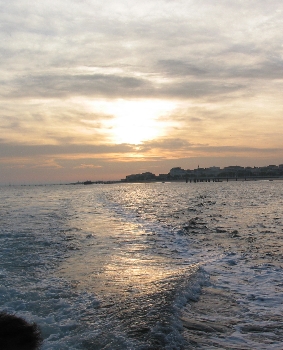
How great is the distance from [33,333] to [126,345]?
199 cm

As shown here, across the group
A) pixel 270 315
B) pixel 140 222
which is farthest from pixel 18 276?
pixel 140 222

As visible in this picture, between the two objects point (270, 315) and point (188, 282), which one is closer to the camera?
point (270, 315)

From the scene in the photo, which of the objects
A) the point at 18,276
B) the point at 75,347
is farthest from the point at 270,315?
the point at 18,276

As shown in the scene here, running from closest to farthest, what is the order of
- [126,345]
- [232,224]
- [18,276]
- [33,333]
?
[126,345]
[33,333]
[18,276]
[232,224]

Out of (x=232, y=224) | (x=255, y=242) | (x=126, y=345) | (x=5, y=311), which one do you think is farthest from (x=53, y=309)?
(x=232, y=224)

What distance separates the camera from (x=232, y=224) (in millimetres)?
24047

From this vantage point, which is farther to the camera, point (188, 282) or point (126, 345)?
point (188, 282)

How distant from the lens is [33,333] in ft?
22.4

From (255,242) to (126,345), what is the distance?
1221cm

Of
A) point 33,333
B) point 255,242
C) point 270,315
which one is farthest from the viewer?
point 255,242

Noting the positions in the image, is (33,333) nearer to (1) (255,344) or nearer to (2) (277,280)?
(1) (255,344)

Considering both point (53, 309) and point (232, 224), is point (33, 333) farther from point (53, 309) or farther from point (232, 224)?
point (232, 224)

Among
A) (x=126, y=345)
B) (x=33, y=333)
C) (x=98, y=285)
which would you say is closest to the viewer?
(x=126, y=345)

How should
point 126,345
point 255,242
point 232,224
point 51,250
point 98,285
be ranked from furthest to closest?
point 232,224
point 255,242
point 51,250
point 98,285
point 126,345
